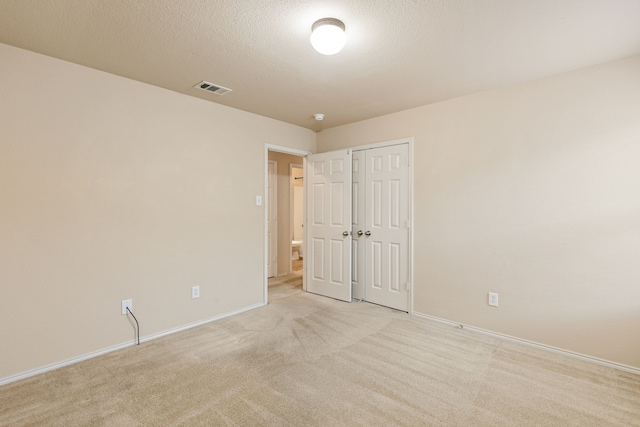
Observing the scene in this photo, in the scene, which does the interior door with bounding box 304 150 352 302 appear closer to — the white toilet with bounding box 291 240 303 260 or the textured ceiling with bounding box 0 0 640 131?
the textured ceiling with bounding box 0 0 640 131

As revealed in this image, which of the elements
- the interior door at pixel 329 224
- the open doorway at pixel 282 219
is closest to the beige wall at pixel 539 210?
the interior door at pixel 329 224

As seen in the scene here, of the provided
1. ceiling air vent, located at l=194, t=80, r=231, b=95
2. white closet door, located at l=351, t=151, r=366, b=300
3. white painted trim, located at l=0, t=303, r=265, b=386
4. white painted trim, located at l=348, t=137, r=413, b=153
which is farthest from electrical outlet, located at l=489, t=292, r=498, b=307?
ceiling air vent, located at l=194, t=80, r=231, b=95

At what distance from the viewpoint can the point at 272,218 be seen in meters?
5.32

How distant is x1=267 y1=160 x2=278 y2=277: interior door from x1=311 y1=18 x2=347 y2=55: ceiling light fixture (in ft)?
11.3

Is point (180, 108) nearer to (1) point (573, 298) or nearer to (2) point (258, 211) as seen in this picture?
(2) point (258, 211)

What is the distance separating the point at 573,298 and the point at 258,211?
3.32 meters

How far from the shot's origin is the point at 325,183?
428 centimetres

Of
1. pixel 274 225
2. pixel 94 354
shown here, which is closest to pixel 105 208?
pixel 94 354

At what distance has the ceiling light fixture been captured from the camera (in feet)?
6.06

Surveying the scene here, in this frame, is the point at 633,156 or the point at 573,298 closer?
the point at 633,156

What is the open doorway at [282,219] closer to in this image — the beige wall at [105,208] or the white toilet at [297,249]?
the white toilet at [297,249]

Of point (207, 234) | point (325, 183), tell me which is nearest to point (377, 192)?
point (325, 183)

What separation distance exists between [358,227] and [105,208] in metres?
2.84

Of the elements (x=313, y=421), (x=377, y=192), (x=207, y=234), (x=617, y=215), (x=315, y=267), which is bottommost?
(x=313, y=421)
